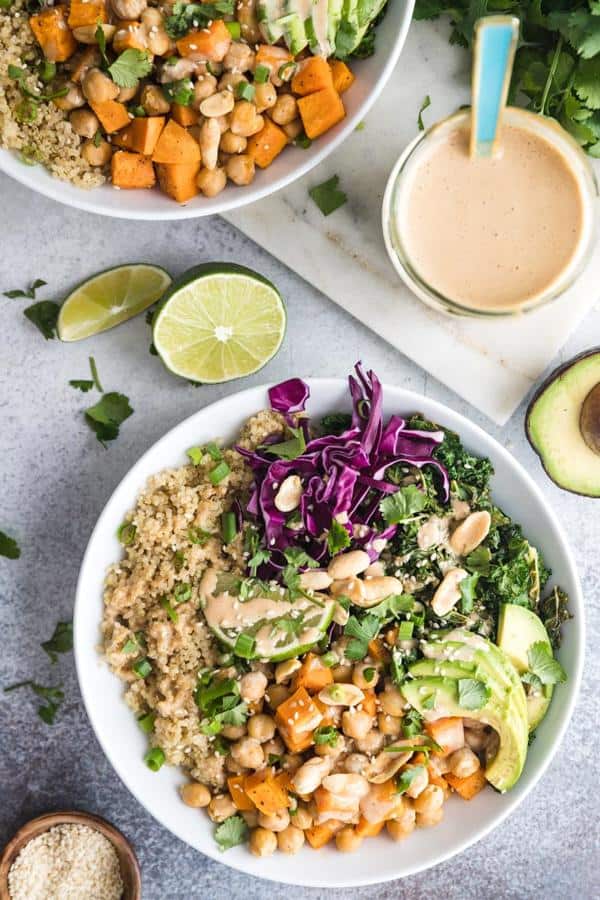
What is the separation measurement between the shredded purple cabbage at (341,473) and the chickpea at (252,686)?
0.31 metres

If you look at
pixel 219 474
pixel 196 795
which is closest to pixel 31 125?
pixel 219 474

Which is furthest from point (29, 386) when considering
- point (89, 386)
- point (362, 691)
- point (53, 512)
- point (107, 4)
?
point (362, 691)

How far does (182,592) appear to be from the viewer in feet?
Answer: 9.78

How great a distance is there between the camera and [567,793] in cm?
346

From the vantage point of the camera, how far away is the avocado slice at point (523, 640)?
3.02 m

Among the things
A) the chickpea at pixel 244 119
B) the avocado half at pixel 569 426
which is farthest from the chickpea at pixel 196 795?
the chickpea at pixel 244 119

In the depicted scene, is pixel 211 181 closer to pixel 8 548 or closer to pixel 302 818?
pixel 8 548

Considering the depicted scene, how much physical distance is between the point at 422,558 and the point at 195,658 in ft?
2.48

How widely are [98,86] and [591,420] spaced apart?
5.75 ft

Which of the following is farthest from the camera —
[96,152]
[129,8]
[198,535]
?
[198,535]

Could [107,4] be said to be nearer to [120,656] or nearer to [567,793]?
[120,656]

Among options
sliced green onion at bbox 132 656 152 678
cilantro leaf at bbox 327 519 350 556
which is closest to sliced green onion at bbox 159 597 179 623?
sliced green onion at bbox 132 656 152 678

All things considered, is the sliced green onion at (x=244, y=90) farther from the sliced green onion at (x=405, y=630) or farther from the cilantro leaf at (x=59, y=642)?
the cilantro leaf at (x=59, y=642)

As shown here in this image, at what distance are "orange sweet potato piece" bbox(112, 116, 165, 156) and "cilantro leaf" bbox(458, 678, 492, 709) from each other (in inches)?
69.9
